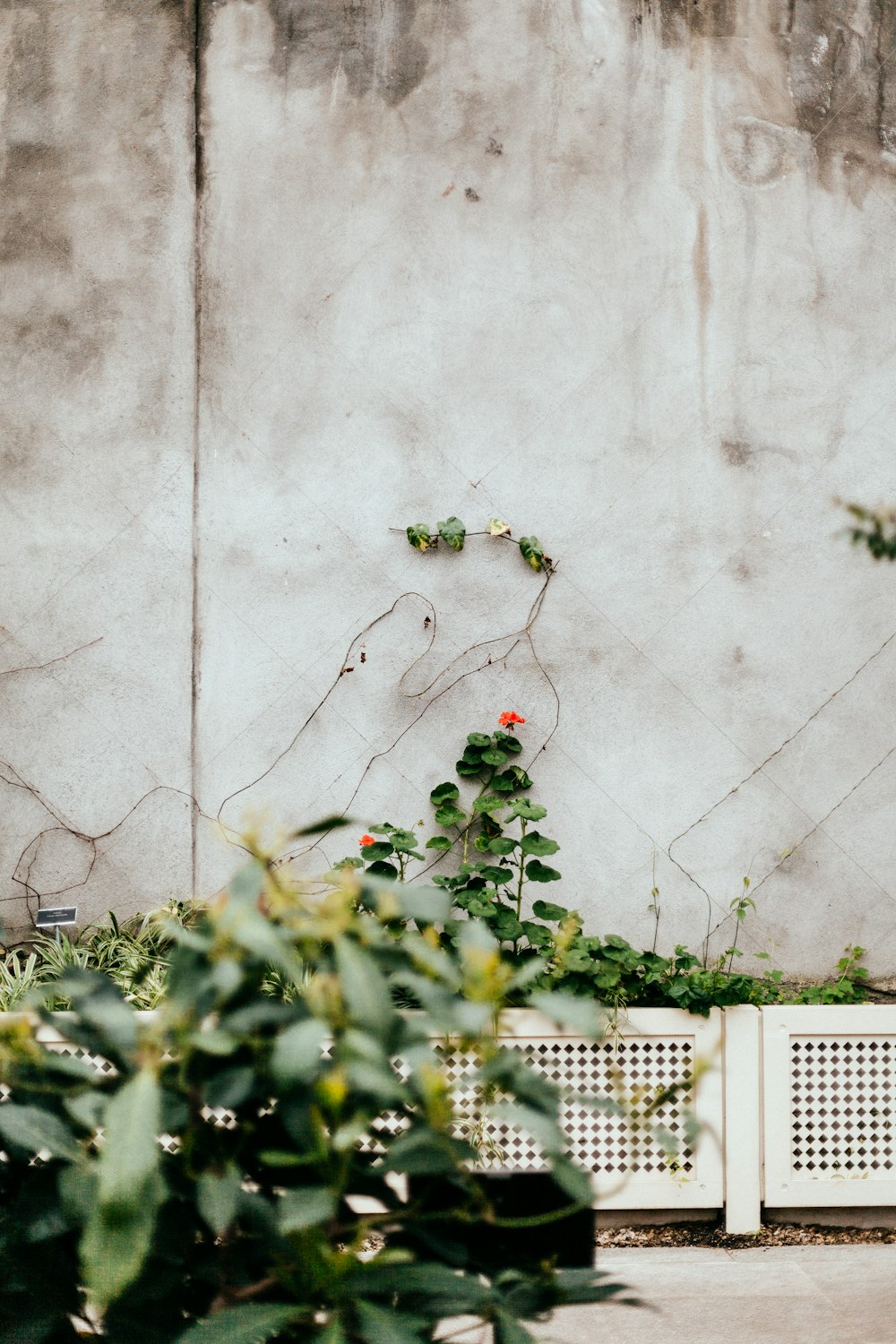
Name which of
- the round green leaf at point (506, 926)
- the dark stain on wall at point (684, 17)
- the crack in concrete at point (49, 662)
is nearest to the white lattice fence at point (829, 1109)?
the round green leaf at point (506, 926)

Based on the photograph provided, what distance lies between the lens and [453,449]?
3799mm

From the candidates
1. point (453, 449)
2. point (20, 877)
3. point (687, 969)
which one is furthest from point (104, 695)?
point (687, 969)

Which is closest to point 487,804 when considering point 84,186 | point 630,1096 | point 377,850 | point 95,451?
point 377,850

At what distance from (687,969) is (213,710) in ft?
6.02

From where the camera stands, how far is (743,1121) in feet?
10.3

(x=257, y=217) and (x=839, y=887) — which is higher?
(x=257, y=217)

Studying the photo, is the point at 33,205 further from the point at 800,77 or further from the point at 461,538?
the point at 800,77

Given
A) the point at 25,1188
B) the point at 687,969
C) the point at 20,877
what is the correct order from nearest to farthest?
the point at 25,1188, the point at 687,969, the point at 20,877

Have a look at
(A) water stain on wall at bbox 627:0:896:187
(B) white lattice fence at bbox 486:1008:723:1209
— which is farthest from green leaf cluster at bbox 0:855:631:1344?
(A) water stain on wall at bbox 627:0:896:187

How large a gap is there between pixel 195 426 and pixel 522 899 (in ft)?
6.68

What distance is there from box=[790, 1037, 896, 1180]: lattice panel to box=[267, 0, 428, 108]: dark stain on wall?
139 inches

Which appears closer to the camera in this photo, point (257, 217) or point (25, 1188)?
point (25, 1188)

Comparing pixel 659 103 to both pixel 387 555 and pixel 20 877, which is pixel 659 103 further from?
pixel 20 877

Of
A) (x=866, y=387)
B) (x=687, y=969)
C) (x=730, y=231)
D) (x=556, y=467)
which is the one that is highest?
(x=730, y=231)
